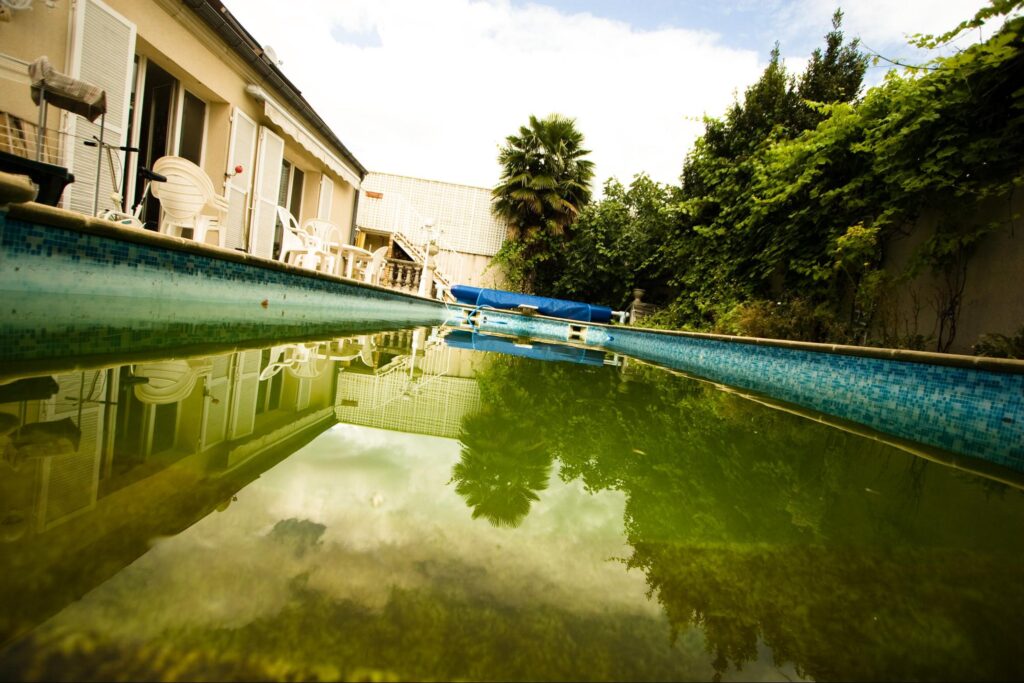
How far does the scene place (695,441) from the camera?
1644mm

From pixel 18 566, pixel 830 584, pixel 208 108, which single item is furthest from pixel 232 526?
pixel 208 108

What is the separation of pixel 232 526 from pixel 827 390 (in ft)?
13.6

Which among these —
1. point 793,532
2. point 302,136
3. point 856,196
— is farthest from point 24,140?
point 856,196

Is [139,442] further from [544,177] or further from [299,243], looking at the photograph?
[544,177]

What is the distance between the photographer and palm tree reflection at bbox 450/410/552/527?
0.89 meters

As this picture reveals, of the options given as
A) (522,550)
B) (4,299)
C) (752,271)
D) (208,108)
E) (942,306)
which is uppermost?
(208,108)

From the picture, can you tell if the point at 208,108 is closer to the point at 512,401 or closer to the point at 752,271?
the point at 512,401

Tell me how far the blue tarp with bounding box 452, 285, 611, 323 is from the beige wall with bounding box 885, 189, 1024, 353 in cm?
742

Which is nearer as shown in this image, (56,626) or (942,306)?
(56,626)

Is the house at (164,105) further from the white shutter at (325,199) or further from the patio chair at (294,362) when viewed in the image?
the patio chair at (294,362)

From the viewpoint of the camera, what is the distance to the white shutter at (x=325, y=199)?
33.0 ft

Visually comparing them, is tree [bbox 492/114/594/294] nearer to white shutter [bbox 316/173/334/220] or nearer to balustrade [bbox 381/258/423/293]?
balustrade [bbox 381/258/423/293]

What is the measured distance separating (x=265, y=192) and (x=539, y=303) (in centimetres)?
667

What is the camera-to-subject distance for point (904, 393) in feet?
9.78
